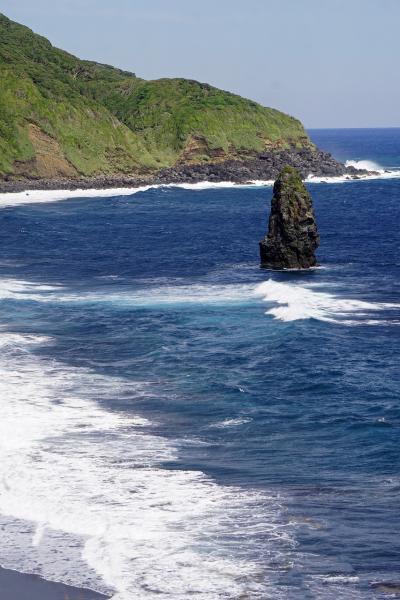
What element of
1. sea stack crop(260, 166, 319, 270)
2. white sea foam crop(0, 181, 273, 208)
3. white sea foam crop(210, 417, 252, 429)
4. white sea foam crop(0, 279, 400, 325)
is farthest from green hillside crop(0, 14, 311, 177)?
white sea foam crop(210, 417, 252, 429)

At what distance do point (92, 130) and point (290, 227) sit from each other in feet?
360

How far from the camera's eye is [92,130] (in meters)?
176

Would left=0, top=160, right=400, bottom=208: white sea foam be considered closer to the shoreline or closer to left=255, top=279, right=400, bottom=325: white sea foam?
the shoreline

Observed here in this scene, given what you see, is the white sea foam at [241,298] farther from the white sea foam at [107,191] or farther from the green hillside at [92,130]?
the green hillside at [92,130]

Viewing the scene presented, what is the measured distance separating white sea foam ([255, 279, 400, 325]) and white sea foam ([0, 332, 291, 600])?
19.1 meters

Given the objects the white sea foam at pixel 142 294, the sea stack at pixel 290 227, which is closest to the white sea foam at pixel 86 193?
the sea stack at pixel 290 227

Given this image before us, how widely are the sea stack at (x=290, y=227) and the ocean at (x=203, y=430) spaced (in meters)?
1.52

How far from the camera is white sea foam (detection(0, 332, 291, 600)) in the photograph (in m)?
24.0

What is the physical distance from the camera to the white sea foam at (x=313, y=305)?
2173 inches

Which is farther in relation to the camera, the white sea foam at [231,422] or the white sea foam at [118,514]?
the white sea foam at [231,422]

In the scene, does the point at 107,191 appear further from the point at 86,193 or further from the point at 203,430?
the point at 203,430

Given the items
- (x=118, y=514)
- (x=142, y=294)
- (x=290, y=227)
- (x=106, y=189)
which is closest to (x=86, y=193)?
(x=106, y=189)

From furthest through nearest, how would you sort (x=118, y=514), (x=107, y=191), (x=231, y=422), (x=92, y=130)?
(x=92, y=130) → (x=107, y=191) → (x=231, y=422) → (x=118, y=514)

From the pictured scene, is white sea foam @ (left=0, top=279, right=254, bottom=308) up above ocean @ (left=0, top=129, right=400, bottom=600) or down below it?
above
